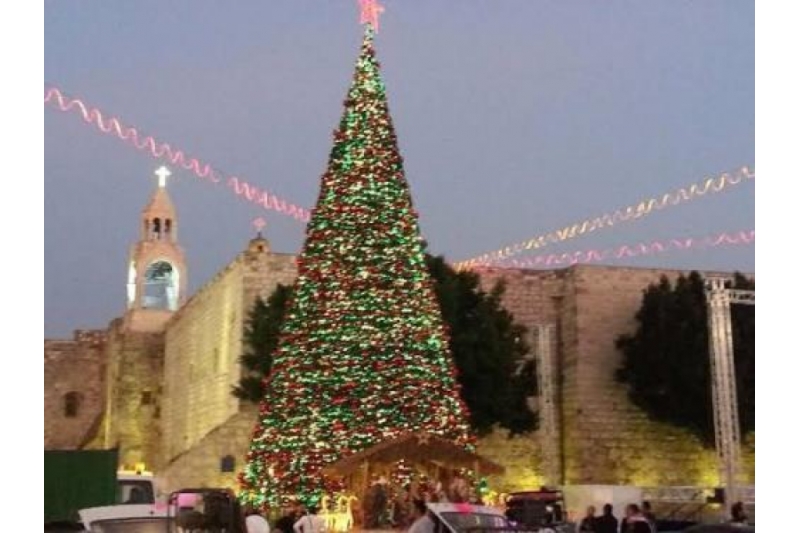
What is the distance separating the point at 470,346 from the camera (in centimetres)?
2203

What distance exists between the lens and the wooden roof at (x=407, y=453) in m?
15.3

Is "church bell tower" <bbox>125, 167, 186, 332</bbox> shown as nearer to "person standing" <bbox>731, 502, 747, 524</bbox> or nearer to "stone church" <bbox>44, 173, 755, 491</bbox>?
"stone church" <bbox>44, 173, 755, 491</bbox>

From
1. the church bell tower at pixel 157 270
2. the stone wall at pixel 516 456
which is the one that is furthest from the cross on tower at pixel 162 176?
the stone wall at pixel 516 456

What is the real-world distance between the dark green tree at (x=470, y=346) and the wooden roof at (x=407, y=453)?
6.39 meters

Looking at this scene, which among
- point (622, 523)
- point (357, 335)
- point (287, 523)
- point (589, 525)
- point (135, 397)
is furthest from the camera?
point (135, 397)

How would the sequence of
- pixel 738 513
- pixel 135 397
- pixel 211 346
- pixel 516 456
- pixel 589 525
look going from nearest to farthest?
pixel 589 525 < pixel 738 513 < pixel 516 456 < pixel 211 346 < pixel 135 397

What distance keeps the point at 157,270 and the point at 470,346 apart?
13059 millimetres

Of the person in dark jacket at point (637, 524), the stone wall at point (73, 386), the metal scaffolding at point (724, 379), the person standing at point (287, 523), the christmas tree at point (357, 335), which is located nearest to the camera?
the person in dark jacket at point (637, 524)

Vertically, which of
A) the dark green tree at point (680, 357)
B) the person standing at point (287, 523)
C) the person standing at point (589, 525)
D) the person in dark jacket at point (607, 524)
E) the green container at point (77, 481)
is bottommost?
the person standing at point (589, 525)

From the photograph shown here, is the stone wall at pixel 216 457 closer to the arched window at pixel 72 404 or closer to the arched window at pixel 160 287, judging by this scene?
the arched window at pixel 160 287

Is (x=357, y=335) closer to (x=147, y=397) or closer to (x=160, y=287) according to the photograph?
(x=147, y=397)

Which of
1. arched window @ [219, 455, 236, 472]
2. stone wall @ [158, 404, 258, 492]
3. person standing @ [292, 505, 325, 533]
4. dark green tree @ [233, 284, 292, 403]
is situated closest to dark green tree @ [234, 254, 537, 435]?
dark green tree @ [233, 284, 292, 403]

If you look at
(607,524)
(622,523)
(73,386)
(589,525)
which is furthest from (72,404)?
(607,524)
